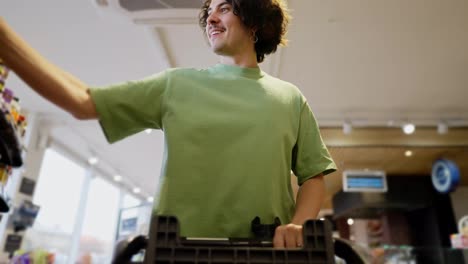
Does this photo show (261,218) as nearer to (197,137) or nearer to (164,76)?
(197,137)

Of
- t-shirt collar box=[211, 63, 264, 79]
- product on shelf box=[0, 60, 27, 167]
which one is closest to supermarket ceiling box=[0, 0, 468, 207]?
product on shelf box=[0, 60, 27, 167]

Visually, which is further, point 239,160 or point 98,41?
point 98,41

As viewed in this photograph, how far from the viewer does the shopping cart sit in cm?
42

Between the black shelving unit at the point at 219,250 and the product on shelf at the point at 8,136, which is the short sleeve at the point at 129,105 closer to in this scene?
the black shelving unit at the point at 219,250

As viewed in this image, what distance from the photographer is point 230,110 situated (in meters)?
0.68

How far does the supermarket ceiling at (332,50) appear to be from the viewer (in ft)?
9.00

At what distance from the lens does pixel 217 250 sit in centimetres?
43

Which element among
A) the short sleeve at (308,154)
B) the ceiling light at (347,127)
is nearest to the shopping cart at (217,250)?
the short sleeve at (308,154)

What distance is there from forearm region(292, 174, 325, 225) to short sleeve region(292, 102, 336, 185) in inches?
0.7

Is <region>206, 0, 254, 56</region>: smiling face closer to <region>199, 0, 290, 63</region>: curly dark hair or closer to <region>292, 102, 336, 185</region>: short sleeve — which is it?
<region>199, 0, 290, 63</region>: curly dark hair

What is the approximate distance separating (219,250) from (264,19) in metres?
0.59

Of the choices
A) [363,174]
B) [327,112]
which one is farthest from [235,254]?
[363,174]

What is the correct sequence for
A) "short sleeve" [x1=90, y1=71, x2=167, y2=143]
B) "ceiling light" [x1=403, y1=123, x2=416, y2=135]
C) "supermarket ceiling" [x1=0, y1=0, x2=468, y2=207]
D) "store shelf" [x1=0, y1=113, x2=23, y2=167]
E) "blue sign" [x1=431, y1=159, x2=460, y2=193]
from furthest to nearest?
"blue sign" [x1=431, y1=159, x2=460, y2=193] < "ceiling light" [x1=403, y1=123, x2=416, y2=135] < "supermarket ceiling" [x1=0, y1=0, x2=468, y2=207] < "store shelf" [x1=0, y1=113, x2=23, y2=167] < "short sleeve" [x1=90, y1=71, x2=167, y2=143]

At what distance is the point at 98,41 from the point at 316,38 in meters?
1.90
